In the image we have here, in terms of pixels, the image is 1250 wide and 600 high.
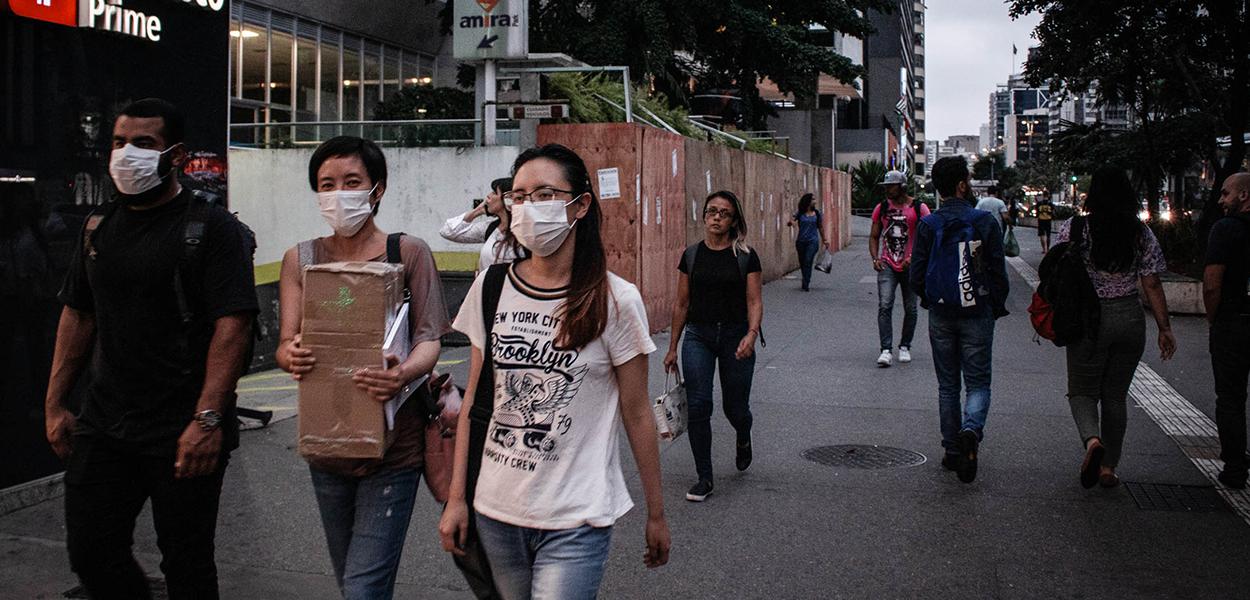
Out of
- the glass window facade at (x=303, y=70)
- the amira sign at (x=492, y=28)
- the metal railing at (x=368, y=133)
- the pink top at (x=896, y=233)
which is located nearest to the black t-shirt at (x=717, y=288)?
the pink top at (x=896, y=233)

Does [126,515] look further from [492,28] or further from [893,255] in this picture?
[492,28]

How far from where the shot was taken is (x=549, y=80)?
14094 millimetres

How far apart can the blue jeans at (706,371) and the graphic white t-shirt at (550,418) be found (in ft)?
11.9

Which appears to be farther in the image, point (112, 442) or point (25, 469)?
point (25, 469)

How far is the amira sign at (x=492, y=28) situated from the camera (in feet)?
43.4

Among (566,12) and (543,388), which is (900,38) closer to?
(566,12)

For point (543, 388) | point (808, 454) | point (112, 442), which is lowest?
point (808, 454)

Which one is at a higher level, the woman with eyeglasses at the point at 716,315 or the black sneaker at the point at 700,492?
the woman with eyeglasses at the point at 716,315

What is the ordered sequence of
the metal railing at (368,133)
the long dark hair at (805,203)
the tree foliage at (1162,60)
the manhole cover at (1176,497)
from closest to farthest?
the manhole cover at (1176,497)
the metal railing at (368,133)
the tree foliage at (1162,60)
the long dark hair at (805,203)

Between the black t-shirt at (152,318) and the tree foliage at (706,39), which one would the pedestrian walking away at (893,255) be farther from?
the tree foliage at (706,39)

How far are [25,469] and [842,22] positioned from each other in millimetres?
22665

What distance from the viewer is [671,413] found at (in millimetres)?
5719

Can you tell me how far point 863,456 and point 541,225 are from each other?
17.0ft

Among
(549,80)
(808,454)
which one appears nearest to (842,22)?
(549,80)
